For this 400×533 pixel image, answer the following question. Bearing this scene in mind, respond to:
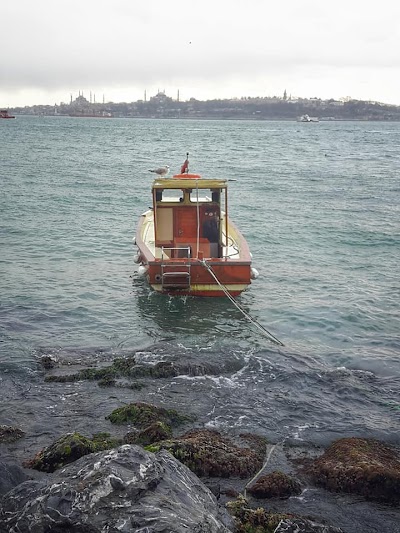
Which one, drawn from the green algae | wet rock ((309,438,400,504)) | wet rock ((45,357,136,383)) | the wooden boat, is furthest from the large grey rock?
the wooden boat

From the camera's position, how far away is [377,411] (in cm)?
1069

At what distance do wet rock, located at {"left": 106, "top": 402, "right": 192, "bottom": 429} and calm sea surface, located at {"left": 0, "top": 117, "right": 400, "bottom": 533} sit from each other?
0.99 feet

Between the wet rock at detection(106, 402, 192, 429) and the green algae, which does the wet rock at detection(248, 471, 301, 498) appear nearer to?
the green algae

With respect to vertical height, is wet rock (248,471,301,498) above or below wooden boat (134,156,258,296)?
below

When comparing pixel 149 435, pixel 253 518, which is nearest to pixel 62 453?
pixel 149 435

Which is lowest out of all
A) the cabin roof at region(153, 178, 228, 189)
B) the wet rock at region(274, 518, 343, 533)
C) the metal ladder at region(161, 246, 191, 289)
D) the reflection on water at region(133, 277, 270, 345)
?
the reflection on water at region(133, 277, 270, 345)

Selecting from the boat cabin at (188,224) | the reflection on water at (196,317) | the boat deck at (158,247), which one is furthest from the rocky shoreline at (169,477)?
the boat cabin at (188,224)

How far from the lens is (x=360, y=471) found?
814cm

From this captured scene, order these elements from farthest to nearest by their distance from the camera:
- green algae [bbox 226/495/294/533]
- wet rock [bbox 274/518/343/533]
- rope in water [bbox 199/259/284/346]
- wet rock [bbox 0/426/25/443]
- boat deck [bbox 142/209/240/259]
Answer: boat deck [bbox 142/209/240/259], rope in water [bbox 199/259/284/346], wet rock [bbox 0/426/25/443], green algae [bbox 226/495/294/533], wet rock [bbox 274/518/343/533]

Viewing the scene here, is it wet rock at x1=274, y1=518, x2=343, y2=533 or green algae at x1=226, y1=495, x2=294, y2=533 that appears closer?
wet rock at x1=274, y1=518, x2=343, y2=533

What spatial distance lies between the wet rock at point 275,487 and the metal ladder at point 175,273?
8416mm

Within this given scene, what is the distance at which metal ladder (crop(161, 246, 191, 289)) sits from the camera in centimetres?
1599

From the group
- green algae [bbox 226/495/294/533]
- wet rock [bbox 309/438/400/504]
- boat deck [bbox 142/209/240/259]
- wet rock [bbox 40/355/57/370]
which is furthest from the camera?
boat deck [bbox 142/209/240/259]

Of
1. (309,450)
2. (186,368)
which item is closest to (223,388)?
(186,368)
